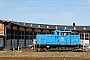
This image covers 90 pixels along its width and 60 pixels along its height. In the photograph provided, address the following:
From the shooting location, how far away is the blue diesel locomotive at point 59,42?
113ft

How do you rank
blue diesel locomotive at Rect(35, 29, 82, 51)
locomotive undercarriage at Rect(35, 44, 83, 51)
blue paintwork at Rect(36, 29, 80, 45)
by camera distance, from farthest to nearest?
blue paintwork at Rect(36, 29, 80, 45), blue diesel locomotive at Rect(35, 29, 82, 51), locomotive undercarriage at Rect(35, 44, 83, 51)

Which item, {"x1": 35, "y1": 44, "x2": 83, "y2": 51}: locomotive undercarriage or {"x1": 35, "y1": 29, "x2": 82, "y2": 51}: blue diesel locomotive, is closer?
{"x1": 35, "y1": 44, "x2": 83, "y2": 51}: locomotive undercarriage

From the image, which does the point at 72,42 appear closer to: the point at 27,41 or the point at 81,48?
the point at 81,48

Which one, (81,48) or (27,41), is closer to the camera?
(81,48)

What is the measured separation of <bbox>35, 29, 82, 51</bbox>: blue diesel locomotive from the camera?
34469mm

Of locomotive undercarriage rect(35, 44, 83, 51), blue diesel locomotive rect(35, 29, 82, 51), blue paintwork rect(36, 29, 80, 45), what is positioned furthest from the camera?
blue paintwork rect(36, 29, 80, 45)

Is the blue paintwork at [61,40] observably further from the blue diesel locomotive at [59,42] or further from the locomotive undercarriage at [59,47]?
the locomotive undercarriage at [59,47]

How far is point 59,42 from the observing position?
34.9 m

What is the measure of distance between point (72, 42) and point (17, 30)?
17.2 m

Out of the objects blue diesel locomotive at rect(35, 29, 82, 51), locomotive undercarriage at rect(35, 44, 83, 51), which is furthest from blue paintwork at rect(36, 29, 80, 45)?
locomotive undercarriage at rect(35, 44, 83, 51)

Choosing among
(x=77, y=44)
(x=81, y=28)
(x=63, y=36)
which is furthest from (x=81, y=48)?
(x=81, y=28)

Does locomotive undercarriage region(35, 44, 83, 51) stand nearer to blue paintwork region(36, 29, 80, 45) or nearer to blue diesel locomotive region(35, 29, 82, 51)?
blue diesel locomotive region(35, 29, 82, 51)

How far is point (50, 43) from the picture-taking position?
1375 inches

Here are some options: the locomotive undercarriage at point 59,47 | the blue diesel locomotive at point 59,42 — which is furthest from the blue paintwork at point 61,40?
the locomotive undercarriage at point 59,47
